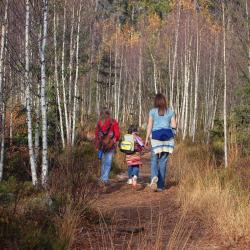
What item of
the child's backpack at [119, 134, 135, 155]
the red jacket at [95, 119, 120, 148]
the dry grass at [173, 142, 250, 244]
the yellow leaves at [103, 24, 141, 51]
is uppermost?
the yellow leaves at [103, 24, 141, 51]

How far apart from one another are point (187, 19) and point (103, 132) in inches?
734

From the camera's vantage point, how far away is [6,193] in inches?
302

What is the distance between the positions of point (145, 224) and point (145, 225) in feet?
0.19

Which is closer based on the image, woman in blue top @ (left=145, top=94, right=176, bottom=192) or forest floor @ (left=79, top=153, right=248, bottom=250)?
forest floor @ (left=79, top=153, right=248, bottom=250)

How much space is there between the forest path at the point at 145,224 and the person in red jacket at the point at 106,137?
1.57ft

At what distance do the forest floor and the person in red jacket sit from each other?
56 cm

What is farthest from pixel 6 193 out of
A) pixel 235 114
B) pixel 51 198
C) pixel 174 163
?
pixel 235 114

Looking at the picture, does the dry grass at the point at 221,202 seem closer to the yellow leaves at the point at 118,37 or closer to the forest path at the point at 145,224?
the forest path at the point at 145,224

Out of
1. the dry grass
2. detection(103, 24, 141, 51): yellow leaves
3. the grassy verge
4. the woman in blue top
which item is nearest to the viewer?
the grassy verge

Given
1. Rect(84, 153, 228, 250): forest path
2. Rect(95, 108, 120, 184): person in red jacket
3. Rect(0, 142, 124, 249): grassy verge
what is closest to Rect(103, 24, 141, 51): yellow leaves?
Rect(95, 108, 120, 184): person in red jacket

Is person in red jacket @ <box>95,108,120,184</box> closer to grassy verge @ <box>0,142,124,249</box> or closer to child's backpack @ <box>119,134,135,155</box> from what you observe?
child's backpack @ <box>119,134,135,155</box>

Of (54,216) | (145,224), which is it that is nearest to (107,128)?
(145,224)

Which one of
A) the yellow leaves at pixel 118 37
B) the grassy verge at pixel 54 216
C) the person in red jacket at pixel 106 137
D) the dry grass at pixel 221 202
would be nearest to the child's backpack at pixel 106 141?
the person in red jacket at pixel 106 137

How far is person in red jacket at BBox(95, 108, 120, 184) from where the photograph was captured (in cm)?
977
